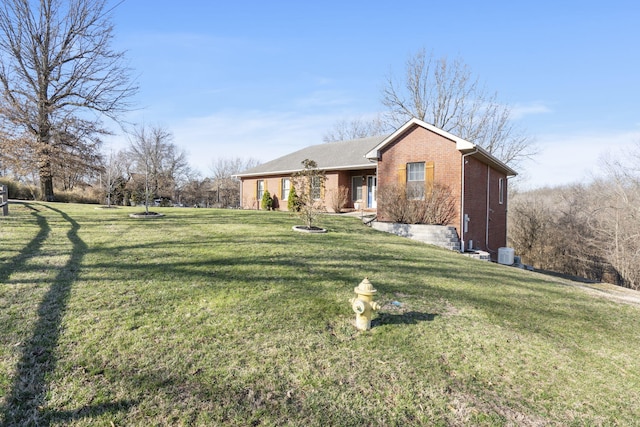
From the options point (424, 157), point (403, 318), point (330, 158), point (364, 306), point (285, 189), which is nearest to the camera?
point (364, 306)

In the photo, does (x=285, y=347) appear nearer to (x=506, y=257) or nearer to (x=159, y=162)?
(x=506, y=257)

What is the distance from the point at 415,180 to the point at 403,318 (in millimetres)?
10176

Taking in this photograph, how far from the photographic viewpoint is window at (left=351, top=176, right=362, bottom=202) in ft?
61.6

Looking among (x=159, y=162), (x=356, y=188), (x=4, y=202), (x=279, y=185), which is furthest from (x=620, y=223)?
(x=159, y=162)

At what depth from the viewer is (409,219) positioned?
13477 millimetres

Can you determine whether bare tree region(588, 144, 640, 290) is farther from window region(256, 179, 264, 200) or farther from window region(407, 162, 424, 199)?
window region(256, 179, 264, 200)

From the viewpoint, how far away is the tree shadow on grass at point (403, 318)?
4.27 metres

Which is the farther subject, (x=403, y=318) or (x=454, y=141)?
(x=454, y=141)

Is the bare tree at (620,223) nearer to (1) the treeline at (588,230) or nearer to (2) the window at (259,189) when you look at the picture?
(1) the treeline at (588,230)

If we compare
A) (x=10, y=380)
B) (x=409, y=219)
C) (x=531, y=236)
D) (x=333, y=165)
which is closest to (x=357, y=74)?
(x=333, y=165)

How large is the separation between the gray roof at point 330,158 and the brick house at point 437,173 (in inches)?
2.8

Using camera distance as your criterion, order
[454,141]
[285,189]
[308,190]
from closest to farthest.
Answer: [308,190], [454,141], [285,189]

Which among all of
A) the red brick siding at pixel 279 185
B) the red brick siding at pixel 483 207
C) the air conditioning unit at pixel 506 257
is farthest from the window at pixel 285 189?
the air conditioning unit at pixel 506 257

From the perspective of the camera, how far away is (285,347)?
3512 millimetres
